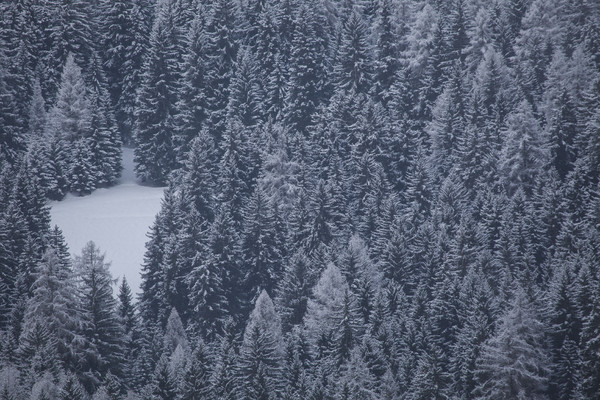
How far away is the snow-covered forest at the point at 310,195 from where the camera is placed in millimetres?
64375

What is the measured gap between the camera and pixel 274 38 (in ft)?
319

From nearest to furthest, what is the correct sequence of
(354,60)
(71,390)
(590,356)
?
(71,390)
(590,356)
(354,60)

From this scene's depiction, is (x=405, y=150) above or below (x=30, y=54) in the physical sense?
below

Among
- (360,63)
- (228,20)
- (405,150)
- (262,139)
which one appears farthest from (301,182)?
(228,20)

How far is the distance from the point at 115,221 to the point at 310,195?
1950 cm

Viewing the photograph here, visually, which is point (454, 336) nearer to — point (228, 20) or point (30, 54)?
point (228, 20)

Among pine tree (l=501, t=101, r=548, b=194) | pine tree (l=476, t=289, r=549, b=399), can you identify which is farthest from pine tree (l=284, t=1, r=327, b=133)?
pine tree (l=476, t=289, r=549, b=399)

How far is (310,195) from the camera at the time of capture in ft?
266

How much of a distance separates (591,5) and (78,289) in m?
61.4

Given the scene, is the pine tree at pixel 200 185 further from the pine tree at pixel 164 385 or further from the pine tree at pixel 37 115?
the pine tree at pixel 164 385

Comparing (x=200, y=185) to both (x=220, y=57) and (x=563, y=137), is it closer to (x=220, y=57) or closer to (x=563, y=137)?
(x=220, y=57)

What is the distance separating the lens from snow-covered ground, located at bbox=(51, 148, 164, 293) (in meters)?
82.8

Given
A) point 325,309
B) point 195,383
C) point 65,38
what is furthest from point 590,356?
point 65,38

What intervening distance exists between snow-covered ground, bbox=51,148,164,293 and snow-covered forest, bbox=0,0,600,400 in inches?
85.6
